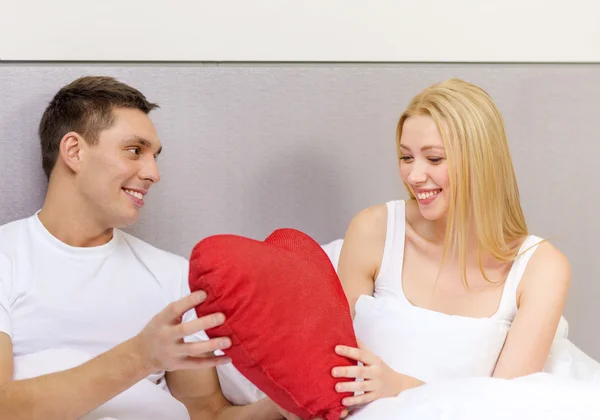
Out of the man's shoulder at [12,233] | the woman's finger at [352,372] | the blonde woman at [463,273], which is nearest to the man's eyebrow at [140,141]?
the man's shoulder at [12,233]

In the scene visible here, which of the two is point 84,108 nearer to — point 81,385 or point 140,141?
point 140,141

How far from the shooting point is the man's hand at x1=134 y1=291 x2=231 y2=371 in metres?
1.12

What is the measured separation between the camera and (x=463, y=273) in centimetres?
155

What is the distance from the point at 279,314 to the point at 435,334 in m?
0.43

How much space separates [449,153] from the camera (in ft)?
4.82

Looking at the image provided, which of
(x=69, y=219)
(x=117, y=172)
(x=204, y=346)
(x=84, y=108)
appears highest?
(x=84, y=108)

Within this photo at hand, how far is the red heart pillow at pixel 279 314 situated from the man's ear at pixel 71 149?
49 cm

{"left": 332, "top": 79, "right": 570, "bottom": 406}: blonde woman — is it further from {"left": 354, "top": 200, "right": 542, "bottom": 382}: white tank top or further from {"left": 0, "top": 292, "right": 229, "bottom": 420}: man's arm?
{"left": 0, "top": 292, "right": 229, "bottom": 420}: man's arm

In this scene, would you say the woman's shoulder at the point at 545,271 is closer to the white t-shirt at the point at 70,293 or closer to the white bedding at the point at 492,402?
the white bedding at the point at 492,402
